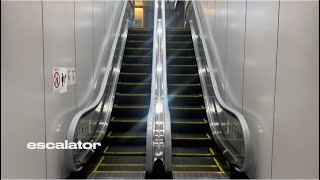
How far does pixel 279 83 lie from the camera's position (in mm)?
2541

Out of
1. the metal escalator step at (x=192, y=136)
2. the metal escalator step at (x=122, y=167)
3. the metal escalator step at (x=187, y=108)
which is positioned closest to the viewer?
the metal escalator step at (x=122, y=167)

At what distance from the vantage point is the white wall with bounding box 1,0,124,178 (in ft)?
7.07

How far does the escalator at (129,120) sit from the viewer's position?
12.7 ft

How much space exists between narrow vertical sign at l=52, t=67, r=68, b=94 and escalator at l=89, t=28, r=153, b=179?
1.16 metres

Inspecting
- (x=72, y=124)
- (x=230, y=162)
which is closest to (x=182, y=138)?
(x=230, y=162)

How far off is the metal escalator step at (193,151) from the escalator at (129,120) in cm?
47

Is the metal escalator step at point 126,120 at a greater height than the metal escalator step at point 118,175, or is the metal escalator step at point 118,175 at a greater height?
the metal escalator step at point 126,120

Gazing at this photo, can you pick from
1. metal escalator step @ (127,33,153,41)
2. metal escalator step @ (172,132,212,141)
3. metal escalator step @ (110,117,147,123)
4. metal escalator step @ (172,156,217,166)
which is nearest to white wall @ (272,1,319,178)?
metal escalator step @ (172,156,217,166)

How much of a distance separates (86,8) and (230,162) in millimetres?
2808

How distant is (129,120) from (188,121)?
97cm

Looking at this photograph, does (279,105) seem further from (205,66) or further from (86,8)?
(205,66)

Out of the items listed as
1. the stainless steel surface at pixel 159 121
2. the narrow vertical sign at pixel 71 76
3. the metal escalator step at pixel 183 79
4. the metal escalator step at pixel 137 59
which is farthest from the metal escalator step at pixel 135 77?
the narrow vertical sign at pixel 71 76

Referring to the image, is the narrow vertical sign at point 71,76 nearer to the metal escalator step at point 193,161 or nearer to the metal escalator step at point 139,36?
the metal escalator step at point 193,161

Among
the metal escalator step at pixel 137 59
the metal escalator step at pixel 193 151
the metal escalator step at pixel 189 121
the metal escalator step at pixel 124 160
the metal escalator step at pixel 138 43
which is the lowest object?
the metal escalator step at pixel 124 160
